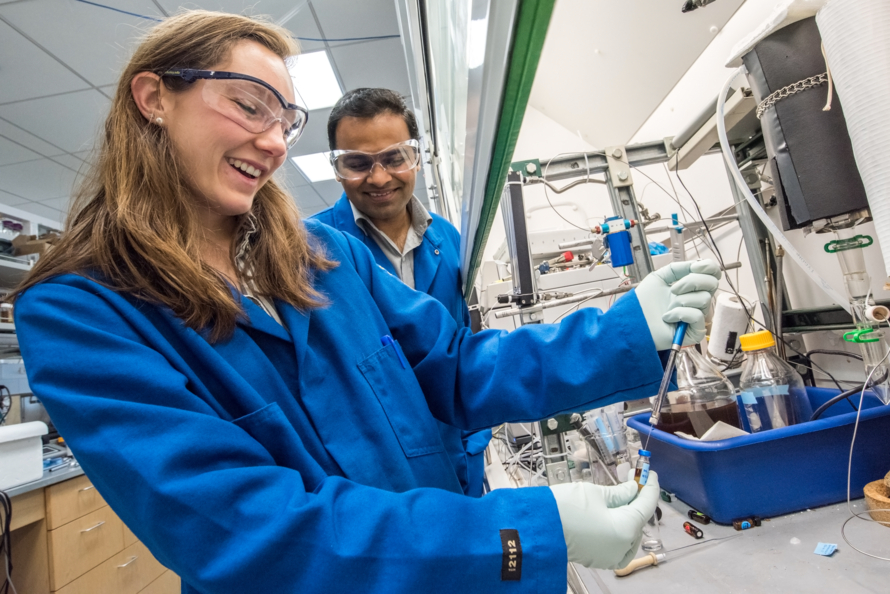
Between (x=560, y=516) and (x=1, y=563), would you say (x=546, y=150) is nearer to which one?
(x=560, y=516)

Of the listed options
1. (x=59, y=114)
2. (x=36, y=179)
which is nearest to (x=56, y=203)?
(x=36, y=179)

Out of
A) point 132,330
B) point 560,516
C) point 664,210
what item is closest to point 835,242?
point 560,516

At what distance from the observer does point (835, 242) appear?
0.86 m

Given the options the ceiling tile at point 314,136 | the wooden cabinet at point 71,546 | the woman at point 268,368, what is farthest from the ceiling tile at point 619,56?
the wooden cabinet at point 71,546

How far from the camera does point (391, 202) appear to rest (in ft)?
4.78

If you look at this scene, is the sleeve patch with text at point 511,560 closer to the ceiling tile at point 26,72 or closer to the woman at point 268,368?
the woman at point 268,368

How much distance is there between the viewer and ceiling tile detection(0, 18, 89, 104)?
2.43 meters

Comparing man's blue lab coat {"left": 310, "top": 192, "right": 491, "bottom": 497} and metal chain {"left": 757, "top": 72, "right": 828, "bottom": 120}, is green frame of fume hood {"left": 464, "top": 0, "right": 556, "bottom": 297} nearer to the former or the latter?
metal chain {"left": 757, "top": 72, "right": 828, "bottom": 120}

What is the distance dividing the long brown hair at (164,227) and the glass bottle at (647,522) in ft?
1.85

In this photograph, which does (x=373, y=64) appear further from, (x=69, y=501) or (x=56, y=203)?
(x=56, y=203)

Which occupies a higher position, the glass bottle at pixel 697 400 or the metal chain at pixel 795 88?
the metal chain at pixel 795 88

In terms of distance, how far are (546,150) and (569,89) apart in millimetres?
648

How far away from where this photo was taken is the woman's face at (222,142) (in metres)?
0.69

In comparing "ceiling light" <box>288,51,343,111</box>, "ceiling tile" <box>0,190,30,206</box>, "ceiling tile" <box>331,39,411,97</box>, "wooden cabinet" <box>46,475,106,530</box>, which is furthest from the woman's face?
→ "ceiling tile" <box>0,190,30,206</box>
